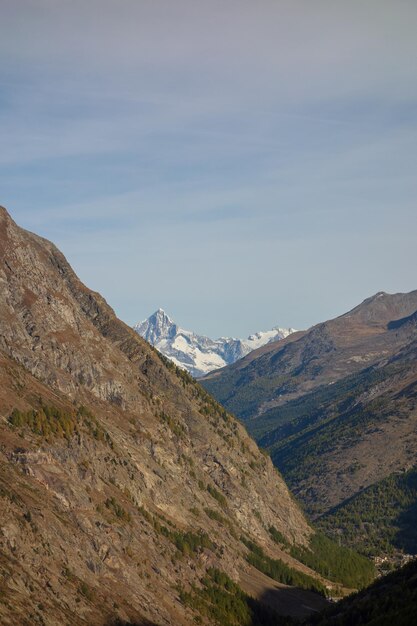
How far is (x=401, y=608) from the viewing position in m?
182

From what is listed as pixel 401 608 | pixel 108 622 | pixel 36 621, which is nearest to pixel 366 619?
pixel 401 608

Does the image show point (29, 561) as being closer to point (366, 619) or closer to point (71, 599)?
point (71, 599)

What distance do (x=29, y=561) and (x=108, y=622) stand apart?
2067 centimetres

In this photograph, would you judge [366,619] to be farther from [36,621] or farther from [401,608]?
[36,621]

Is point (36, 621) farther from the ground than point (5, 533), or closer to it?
closer to it

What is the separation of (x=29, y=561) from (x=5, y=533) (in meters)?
7.62

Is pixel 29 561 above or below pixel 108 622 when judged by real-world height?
above

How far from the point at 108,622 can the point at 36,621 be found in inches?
1070

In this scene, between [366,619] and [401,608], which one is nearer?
[401,608]

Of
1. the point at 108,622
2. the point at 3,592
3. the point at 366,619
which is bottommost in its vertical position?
the point at 366,619

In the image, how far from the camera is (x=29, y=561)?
197625 mm

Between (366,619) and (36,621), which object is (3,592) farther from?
(366,619)

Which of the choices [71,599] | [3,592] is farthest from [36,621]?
[71,599]

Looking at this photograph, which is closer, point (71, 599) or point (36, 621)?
point (36, 621)
